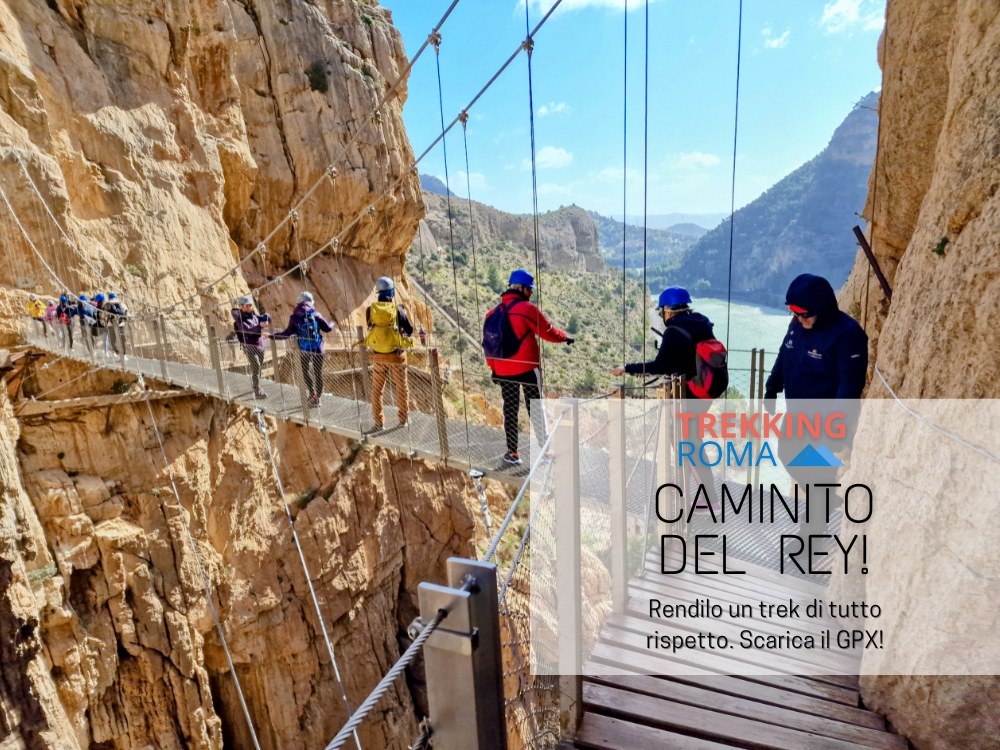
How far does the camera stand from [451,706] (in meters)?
0.79

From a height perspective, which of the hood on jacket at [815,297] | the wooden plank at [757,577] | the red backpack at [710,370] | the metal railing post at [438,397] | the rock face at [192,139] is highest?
the rock face at [192,139]

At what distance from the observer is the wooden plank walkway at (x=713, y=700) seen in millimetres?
1252

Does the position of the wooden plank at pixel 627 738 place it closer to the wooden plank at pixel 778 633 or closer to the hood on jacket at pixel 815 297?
the wooden plank at pixel 778 633

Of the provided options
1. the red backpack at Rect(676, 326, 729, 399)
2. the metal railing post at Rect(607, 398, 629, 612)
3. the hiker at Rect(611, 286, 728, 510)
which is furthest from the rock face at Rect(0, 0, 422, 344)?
the metal railing post at Rect(607, 398, 629, 612)

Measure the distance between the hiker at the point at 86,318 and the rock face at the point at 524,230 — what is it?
28.5 meters

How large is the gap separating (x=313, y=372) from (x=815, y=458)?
148 inches

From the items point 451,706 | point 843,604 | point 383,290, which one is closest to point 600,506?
point 843,604

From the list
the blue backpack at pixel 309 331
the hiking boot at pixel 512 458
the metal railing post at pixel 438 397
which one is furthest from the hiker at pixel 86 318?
the hiking boot at pixel 512 458

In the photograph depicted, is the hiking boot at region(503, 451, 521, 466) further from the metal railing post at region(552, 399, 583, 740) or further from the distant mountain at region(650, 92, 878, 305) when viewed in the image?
the distant mountain at region(650, 92, 878, 305)

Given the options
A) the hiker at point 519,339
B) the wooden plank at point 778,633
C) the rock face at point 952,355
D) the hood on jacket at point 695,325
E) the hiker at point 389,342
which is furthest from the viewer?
the hiker at point 389,342

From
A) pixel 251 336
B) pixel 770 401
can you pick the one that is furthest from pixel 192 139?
pixel 770 401

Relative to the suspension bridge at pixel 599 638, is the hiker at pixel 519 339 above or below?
above

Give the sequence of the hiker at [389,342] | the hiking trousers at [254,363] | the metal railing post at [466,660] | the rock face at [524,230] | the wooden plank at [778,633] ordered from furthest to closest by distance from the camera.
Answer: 1. the rock face at [524,230]
2. the hiking trousers at [254,363]
3. the hiker at [389,342]
4. the wooden plank at [778,633]
5. the metal railing post at [466,660]

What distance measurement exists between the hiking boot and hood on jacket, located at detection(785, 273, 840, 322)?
1.88 meters
